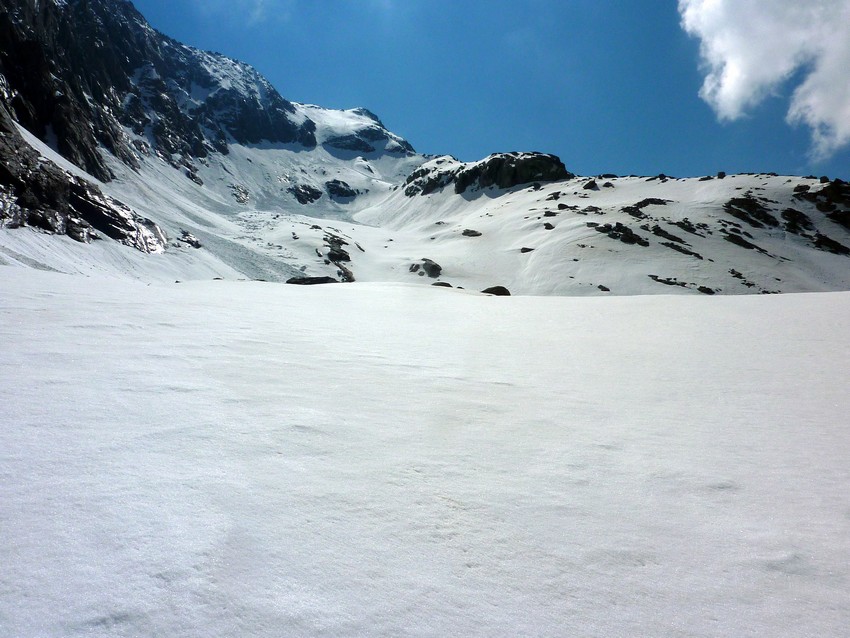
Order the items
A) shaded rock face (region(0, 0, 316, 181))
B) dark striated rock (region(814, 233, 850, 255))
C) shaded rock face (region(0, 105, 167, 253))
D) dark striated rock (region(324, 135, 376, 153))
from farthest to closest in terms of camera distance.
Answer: dark striated rock (region(324, 135, 376, 153)) < shaded rock face (region(0, 0, 316, 181)) < dark striated rock (region(814, 233, 850, 255)) < shaded rock face (region(0, 105, 167, 253))

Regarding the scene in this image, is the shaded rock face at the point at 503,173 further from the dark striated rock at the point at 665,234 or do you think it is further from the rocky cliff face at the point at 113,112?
the dark striated rock at the point at 665,234

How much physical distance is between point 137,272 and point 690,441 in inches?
1332

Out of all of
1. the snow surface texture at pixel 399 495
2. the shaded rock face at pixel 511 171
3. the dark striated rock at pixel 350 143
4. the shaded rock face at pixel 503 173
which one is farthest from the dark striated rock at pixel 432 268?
the dark striated rock at pixel 350 143

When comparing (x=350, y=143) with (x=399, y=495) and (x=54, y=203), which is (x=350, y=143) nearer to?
(x=54, y=203)

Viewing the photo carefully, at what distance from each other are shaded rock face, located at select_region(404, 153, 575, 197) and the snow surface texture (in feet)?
269

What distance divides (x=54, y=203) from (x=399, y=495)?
36.7 meters

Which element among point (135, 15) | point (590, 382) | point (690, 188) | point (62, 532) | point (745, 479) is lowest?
point (62, 532)

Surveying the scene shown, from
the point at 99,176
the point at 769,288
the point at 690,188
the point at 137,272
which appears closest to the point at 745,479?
the point at 137,272

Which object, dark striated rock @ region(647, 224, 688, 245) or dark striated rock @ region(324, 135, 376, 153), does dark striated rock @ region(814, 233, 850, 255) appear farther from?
dark striated rock @ region(324, 135, 376, 153)

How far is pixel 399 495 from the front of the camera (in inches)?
91.5

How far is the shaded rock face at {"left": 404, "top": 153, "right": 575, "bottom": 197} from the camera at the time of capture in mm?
82000

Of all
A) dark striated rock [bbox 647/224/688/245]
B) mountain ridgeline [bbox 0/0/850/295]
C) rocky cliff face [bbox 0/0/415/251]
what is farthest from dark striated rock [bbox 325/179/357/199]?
dark striated rock [bbox 647/224/688/245]

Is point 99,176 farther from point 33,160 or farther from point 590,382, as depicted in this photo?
point 590,382

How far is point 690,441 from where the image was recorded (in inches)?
131
